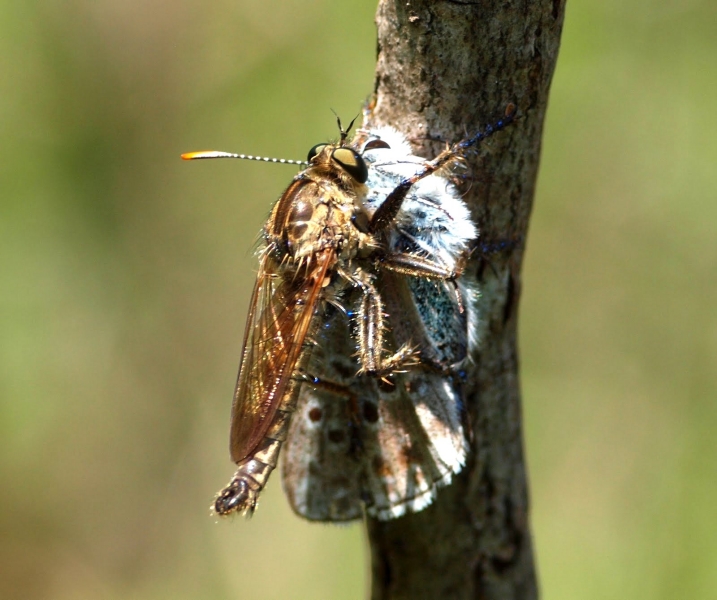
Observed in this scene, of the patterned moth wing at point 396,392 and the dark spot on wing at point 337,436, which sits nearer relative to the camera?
the patterned moth wing at point 396,392

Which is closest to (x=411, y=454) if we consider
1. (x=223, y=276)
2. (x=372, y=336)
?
(x=372, y=336)

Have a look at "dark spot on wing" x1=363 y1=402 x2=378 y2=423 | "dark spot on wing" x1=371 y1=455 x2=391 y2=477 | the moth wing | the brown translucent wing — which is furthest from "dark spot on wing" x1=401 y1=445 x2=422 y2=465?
the brown translucent wing

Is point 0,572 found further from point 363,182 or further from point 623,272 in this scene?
point 623,272

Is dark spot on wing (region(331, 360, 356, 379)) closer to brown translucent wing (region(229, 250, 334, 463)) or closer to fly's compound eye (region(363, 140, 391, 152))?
brown translucent wing (region(229, 250, 334, 463))

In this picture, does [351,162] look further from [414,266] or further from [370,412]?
[370,412]

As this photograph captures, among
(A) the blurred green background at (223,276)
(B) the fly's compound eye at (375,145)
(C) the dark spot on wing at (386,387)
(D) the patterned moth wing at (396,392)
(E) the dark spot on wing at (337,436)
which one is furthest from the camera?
(A) the blurred green background at (223,276)

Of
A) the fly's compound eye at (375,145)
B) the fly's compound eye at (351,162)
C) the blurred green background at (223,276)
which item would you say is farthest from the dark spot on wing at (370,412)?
the blurred green background at (223,276)

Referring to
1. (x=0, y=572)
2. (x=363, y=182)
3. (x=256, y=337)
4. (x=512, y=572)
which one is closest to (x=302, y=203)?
(x=363, y=182)

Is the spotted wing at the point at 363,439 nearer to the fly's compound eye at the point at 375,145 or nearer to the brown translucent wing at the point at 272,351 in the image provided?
the brown translucent wing at the point at 272,351
